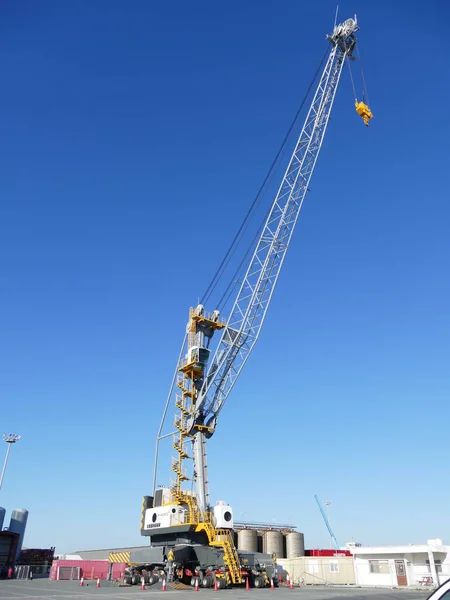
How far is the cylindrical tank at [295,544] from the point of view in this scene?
6975cm

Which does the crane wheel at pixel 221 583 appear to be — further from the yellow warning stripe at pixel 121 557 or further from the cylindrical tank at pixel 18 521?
the cylindrical tank at pixel 18 521

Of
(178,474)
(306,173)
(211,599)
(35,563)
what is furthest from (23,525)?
(306,173)

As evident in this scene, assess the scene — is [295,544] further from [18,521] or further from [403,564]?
[18,521]

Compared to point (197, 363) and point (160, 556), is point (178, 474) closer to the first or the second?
point (160, 556)

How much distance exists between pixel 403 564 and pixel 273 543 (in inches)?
1282

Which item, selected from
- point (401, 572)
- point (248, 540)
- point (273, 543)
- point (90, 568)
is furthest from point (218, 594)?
point (273, 543)

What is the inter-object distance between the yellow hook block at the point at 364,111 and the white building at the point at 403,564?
38.6 metres

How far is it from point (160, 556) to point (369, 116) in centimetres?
4409

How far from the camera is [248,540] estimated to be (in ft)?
226

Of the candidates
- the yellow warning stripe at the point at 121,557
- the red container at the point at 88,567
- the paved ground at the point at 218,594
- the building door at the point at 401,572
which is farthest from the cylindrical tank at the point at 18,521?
the building door at the point at 401,572

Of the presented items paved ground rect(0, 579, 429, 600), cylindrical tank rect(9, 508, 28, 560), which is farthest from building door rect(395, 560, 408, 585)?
cylindrical tank rect(9, 508, 28, 560)

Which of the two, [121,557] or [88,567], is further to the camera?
[88,567]

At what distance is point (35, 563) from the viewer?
79.1 meters

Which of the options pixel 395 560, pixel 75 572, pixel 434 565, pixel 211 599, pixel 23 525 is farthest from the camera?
pixel 23 525
